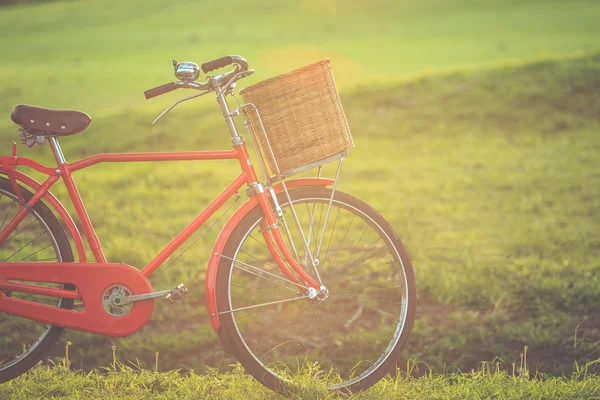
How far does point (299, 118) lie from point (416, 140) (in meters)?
8.03

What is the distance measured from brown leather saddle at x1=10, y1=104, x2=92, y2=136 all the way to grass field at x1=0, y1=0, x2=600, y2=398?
1.36 meters

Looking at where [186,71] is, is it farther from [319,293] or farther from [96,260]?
[319,293]

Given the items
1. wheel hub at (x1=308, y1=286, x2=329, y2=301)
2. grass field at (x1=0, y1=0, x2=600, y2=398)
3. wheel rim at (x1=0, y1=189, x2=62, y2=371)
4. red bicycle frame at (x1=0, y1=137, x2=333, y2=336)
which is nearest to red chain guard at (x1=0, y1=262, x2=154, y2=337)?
red bicycle frame at (x1=0, y1=137, x2=333, y2=336)

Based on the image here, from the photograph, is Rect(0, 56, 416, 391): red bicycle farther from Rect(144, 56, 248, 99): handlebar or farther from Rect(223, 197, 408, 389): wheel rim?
Rect(223, 197, 408, 389): wheel rim

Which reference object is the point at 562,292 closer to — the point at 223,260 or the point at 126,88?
the point at 223,260

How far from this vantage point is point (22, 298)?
530 cm

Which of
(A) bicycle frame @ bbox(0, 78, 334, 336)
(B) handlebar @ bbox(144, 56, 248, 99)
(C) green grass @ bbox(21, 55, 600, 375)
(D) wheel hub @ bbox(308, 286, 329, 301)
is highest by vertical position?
(B) handlebar @ bbox(144, 56, 248, 99)

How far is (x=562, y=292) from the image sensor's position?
219 inches

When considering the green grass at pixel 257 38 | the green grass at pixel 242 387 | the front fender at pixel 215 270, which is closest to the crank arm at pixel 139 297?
the front fender at pixel 215 270

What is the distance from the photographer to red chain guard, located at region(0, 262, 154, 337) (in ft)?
11.6

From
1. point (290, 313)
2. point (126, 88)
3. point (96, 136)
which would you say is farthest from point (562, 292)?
point (126, 88)

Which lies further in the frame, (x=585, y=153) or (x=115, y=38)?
(x=115, y=38)

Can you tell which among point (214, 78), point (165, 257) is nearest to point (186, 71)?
point (214, 78)

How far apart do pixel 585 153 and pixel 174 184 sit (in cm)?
555
